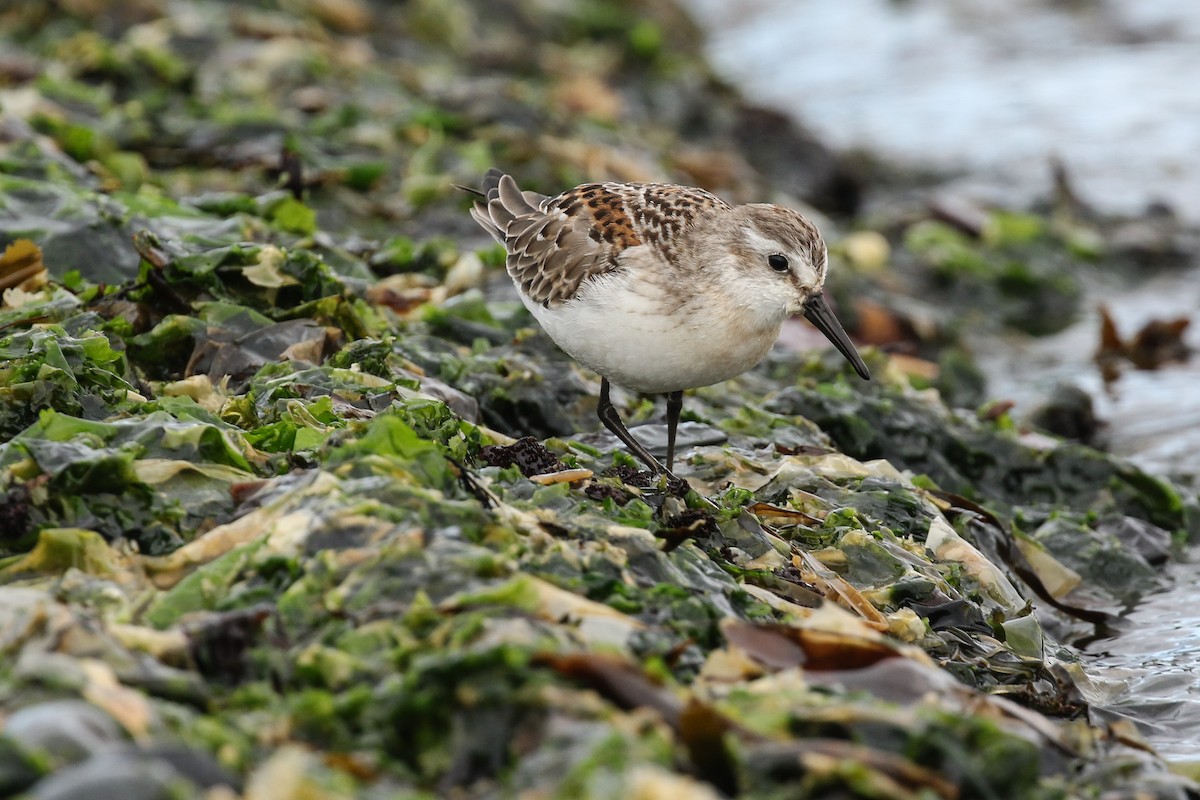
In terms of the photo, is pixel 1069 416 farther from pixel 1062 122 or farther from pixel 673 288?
pixel 1062 122

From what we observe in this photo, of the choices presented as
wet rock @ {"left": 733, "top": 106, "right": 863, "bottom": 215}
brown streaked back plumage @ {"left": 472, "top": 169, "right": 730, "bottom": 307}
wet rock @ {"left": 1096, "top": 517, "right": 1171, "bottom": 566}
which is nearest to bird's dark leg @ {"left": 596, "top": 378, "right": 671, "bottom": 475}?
brown streaked back plumage @ {"left": 472, "top": 169, "right": 730, "bottom": 307}

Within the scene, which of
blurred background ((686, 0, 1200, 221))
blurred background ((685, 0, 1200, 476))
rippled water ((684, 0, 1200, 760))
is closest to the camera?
rippled water ((684, 0, 1200, 760))

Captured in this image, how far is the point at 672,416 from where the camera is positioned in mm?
5066

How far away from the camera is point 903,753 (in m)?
2.98

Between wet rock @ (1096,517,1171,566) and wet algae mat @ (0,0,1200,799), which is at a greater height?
wet algae mat @ (0,0,1200,799)

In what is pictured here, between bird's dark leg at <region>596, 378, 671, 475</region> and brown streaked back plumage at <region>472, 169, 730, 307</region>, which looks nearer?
brown streaked back plumage at <region>472, 169, 730, 307</region>

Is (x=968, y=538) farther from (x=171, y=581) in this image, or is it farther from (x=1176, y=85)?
(x=1176, y=85)

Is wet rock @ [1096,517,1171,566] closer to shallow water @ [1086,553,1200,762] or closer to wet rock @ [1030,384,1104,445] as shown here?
shallow water @ [1086,553,1200,762]

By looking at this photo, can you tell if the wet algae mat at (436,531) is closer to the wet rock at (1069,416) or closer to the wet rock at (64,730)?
the wet rock at (64,730)

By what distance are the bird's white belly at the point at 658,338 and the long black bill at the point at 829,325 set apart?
15 cm

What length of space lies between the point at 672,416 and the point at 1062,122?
33.2 ft

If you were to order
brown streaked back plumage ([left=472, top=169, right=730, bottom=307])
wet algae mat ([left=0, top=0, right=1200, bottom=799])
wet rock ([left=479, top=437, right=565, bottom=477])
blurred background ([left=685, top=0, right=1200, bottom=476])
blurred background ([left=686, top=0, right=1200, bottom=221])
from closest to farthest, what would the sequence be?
wet algae mat ([left=0, top=0, right=1200, bottom=799]) < wet rock ([left=479, top=437, right=565, bottom=477]) < brown streaked back plumage ([left=472, top=169, right=730, bottom=307]) < blurred background ([left=685, top=0, right=1200, bottom=476]) < blurred background ([left=686, top=0, right=1200, bottom=221])

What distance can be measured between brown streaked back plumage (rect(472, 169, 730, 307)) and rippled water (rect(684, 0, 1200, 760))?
2.10 metres

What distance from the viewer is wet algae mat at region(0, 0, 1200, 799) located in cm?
284
